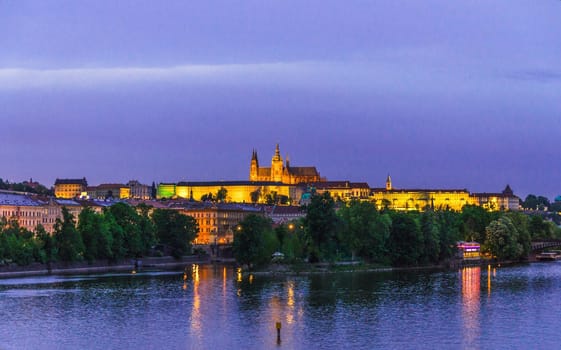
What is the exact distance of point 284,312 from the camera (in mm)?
51062

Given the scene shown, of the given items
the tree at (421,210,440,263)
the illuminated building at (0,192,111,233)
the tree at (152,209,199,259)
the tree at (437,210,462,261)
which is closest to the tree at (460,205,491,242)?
the tree at (437,210,462,261)

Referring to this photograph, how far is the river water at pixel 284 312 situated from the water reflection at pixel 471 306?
0.05 meters

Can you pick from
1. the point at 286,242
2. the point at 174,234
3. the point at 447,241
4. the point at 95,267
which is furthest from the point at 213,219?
the point at 286,242

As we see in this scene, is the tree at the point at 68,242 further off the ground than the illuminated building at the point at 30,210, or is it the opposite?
the illuminated building at the point at 30,210

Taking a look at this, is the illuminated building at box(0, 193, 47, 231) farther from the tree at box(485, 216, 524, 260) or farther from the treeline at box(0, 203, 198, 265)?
the tree at box(485, 216, 524, 260)

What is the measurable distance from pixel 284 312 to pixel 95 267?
40.2 m

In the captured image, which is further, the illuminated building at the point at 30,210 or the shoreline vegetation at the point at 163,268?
the illuminated building at the point at 30,210

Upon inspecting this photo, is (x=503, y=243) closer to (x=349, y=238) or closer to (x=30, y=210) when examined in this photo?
(x=349, y=238)

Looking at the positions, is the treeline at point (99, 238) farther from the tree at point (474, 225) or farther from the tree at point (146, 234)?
the tree at point (474, 225)

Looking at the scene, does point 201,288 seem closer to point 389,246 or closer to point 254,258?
point 254,258

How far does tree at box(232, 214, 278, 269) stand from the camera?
80312 millimetres

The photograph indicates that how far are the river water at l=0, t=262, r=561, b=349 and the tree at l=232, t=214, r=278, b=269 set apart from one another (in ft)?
17.0

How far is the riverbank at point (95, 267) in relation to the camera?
78.8 metres

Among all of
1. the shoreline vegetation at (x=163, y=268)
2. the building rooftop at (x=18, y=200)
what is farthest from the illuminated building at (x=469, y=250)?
the building rooftop at (x=18, y=200)
